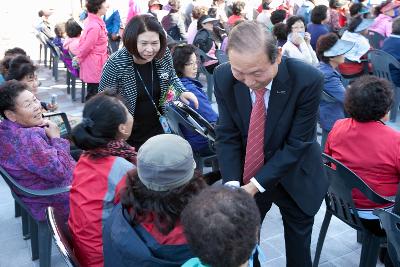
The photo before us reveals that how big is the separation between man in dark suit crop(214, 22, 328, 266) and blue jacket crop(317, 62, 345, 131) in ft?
6.60

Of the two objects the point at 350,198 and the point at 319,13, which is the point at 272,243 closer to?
the point at 350,198

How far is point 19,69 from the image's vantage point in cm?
367

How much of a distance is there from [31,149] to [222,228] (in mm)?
1624

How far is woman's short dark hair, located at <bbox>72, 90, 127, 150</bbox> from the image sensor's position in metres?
2.09

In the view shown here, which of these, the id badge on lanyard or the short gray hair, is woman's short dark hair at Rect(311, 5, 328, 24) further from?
the short gray hair

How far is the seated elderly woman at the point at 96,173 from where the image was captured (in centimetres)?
198

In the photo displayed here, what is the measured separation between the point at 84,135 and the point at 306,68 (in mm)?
1043

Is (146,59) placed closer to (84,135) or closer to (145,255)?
(84,135)

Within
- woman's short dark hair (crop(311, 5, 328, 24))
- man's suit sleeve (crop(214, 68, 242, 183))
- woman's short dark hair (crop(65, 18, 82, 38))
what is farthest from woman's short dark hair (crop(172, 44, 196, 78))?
woman's short dark hair (crop(311, 5, 328, 24))

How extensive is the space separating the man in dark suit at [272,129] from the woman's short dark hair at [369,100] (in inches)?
17.7

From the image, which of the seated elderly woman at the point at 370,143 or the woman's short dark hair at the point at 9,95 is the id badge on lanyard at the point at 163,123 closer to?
the woman's short dark hair at the point at 9,95

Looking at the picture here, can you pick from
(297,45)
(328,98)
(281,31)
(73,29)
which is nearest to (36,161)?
(328,98)

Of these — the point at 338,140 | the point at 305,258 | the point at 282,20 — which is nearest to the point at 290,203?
the point at 305,258

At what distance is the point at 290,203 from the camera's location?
2230mm
